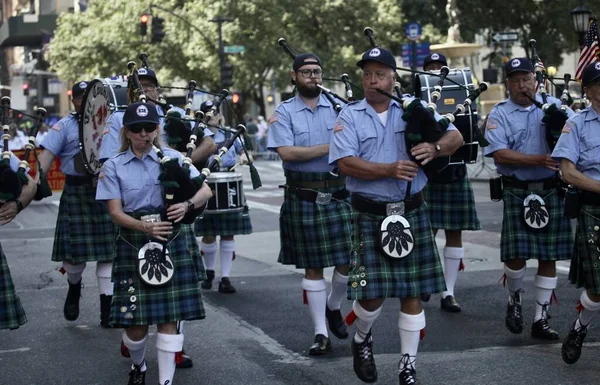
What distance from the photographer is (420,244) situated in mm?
6062

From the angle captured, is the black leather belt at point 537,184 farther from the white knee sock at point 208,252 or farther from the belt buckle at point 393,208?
the white knee sock at point 208,252

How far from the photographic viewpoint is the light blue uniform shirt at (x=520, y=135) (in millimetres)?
7410

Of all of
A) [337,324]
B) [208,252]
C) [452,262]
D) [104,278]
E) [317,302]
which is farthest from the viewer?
[208,252]

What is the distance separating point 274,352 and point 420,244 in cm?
152

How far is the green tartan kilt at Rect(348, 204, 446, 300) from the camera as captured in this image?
596 centimetres

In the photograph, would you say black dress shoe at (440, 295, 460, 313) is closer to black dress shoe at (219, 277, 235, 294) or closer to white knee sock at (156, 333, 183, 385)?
black dress shoe at (219, 277, 235, 294)

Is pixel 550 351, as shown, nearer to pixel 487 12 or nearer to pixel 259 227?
pixel 259 227

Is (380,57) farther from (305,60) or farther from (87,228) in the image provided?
(87,228)

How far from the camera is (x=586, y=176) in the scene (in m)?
6.29

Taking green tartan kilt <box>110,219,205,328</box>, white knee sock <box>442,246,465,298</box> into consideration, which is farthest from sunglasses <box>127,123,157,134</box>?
white knee sock <box>442,246,465,298</box>

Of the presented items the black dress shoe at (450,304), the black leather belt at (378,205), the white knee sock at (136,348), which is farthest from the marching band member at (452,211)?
the white knee sock at (136,348)

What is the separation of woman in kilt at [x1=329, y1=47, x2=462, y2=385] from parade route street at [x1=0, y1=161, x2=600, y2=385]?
0.42m

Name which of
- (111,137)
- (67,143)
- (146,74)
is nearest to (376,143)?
(111,137)

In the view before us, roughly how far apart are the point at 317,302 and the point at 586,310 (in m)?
1.71
